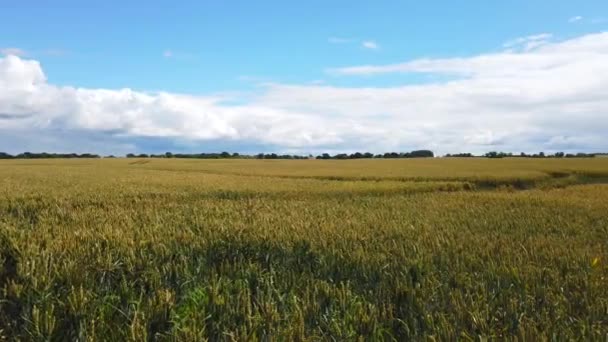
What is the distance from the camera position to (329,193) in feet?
78.1

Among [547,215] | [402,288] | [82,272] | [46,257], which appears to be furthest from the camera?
[547,215]

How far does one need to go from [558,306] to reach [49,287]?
17.9 ft

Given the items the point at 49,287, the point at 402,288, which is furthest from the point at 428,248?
the point at 49,287

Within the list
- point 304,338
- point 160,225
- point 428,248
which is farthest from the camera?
point 160,225

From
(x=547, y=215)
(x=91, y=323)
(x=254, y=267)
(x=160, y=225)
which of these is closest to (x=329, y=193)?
(x=547, y=215)

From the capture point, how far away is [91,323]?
455 centimetres

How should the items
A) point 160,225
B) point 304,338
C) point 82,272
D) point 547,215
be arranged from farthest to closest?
1. point 547,215
2. point 160,225
3. point 82,272
4. point 304,338

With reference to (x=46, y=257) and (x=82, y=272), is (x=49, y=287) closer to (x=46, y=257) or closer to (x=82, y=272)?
(x=82, y=272)

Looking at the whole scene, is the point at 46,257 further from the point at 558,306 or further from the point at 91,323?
the point at 558,306

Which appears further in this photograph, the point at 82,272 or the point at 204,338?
the point at 82,272

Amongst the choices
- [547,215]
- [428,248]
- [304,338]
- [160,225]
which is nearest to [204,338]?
[304,338]

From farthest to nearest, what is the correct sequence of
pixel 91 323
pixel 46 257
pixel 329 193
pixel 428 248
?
pixel 329 193 → pixel 428 248 → pixel 46 257 → pixel 91 323

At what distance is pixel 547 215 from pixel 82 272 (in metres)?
12.6

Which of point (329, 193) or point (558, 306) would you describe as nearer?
point (558, 306)
